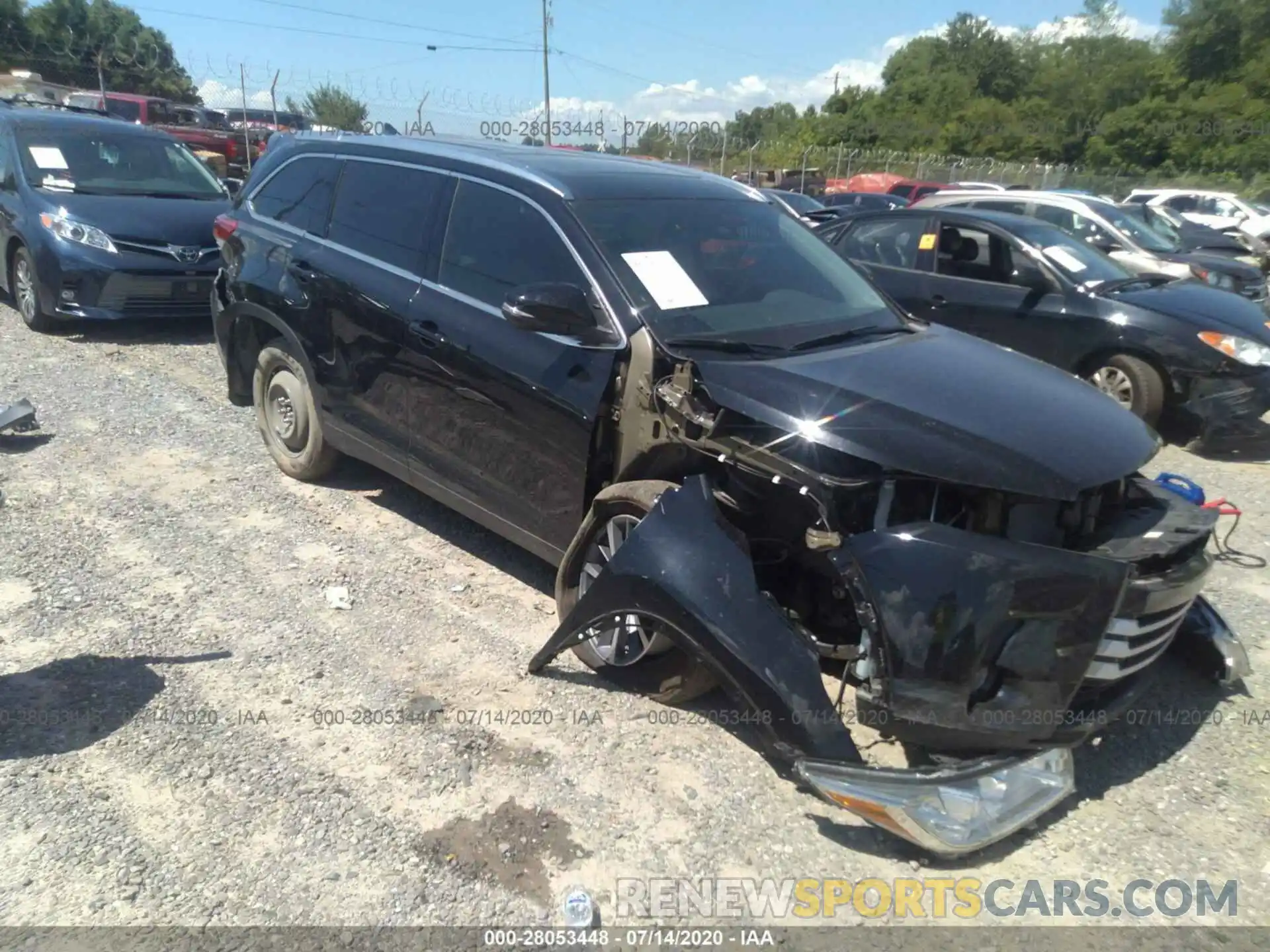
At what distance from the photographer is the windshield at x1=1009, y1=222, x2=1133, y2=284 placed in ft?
24.6

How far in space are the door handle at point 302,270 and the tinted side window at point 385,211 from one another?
0.20 meters

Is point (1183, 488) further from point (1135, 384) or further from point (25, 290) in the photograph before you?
point (25, 290)

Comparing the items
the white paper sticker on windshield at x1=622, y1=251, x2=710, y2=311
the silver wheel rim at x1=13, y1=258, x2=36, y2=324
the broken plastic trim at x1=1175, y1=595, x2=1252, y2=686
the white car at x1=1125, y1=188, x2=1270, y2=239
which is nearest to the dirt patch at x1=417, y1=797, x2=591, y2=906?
the white paper sticker on windshield at x1=622, y1=251, x2=710, y2=311

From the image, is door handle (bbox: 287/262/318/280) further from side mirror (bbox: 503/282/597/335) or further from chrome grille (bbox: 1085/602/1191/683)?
chrome grille (bbox: 1085/602/1191/683)

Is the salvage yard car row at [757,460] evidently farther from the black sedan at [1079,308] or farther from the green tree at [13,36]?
the green tree at [13,36]

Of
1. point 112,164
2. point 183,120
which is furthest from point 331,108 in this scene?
point 112,164

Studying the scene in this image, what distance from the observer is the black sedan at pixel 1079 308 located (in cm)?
682

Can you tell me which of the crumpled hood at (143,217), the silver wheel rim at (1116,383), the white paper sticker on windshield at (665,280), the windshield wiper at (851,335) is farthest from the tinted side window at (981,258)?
the crumpled hood at (143,217)

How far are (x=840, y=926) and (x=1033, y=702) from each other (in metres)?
0.83

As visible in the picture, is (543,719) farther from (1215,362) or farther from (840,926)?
(1215,362)

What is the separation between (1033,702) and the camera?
282 cm

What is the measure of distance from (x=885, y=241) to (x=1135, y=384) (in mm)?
2381

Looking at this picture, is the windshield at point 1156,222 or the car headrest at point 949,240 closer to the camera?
the car headrest at point 949,240

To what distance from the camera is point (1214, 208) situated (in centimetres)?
2520
